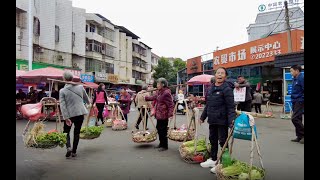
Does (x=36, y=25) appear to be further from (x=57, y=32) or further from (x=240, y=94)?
(x=240, y=94)

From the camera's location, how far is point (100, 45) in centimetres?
3606

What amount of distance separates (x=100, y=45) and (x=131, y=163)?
32639 millimetres

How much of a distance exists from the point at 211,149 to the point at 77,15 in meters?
22.8

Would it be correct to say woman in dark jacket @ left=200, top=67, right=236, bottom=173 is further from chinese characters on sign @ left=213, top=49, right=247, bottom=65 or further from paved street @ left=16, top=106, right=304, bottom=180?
chinese characters on sign @ left=213, top=49, right=247, bottom=65

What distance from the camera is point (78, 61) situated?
97.4 feet

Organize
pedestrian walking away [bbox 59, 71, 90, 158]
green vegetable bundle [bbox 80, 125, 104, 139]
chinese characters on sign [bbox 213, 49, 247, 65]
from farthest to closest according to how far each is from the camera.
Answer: chinese characters on sign [bbox 213, 49, 247, 65] < green vegetable bundle [bbox 80, 125, 104, 139] < pedestrian walking away [bbox 59, 71, 90, 158]

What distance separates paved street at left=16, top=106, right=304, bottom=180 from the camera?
4.18 m

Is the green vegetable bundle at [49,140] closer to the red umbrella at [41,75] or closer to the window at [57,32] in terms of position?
the red umbrella at [41,75]

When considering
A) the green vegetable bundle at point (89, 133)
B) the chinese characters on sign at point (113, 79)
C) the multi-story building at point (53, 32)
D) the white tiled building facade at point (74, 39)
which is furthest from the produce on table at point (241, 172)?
the chinese characters on sign at point (113, 79)

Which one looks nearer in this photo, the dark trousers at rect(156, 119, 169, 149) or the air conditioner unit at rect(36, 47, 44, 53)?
the dark trousers at rect(156, 119, 169, 149)

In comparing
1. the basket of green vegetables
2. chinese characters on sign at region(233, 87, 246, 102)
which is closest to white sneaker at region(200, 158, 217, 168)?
the basket of green vegetables

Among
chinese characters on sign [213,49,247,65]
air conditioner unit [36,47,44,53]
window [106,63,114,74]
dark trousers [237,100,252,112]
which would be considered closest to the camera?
dark trousers [237,100,252,112]

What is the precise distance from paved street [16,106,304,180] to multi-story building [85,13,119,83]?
25.1 metres

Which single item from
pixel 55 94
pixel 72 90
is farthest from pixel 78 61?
pixel 72 90
